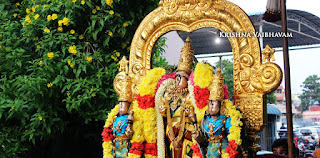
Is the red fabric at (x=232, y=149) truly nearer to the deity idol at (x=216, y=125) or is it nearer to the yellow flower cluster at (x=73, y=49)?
the deity idol at (x=216, y=125)

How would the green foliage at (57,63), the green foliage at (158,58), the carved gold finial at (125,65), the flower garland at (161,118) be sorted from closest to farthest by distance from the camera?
1. the flower garland at (161,118)
2. the carved gold finial at (125,65)
3. the green foliage at (57,63)
4. the green foliage at (158,58)

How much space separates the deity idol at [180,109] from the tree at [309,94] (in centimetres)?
1481

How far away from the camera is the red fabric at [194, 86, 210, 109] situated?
427 centimetres

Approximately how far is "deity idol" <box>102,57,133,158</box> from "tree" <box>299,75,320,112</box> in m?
14.9

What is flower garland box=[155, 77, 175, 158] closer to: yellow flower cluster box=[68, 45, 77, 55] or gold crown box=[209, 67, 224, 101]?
gold crown box=[209, 67, 224, 101]

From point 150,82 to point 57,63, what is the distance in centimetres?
197

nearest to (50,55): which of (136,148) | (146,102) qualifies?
(146,102)

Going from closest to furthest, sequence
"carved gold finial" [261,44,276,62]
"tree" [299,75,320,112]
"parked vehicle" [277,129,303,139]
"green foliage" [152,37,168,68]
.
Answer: "carved gold finial" [261,44,276,62] < "green foliage" [152,37,168,68] < "parked vehicle" [277,129,303,139] < "tree" [299,75,320,112]

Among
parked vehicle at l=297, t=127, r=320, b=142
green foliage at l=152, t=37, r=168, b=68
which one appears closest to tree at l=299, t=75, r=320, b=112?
parked vehicle at l=297, t=127, r=320, b=142

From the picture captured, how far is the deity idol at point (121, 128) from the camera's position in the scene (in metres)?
4.80

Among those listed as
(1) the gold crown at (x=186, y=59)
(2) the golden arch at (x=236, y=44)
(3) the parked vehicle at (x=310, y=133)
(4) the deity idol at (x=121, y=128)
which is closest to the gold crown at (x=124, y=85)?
(4) the deity idol at (x=121, y=128)

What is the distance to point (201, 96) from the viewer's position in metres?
4.28

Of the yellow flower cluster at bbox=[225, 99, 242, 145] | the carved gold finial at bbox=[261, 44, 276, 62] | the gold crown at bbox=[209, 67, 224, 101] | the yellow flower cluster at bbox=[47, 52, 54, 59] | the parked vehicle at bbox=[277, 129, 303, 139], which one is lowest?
the parked vehicle at bbox=[277, 129, 303, 139]

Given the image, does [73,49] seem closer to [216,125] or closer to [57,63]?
[57,63]
